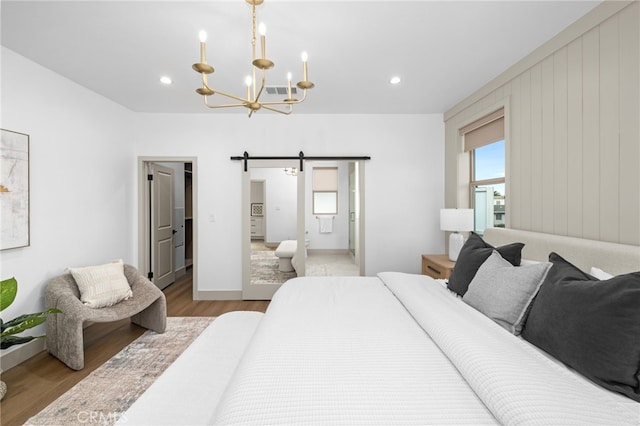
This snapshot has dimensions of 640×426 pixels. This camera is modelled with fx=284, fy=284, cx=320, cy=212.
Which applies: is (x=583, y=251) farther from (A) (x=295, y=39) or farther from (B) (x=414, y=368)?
(A) (x=295, y=39)

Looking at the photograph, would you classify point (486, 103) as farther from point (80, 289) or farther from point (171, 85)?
point (80, 289)

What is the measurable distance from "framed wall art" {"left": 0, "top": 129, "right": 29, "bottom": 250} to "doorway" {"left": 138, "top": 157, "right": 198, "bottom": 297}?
62.0 inches

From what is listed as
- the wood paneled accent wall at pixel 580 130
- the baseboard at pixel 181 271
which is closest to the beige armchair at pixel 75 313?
the baseboard at pixel 181 271

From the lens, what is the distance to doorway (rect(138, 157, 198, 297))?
401 centimetres

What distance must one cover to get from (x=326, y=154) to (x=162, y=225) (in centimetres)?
284

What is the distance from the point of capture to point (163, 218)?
4551 mm

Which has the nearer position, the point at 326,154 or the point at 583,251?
the point at 583,251

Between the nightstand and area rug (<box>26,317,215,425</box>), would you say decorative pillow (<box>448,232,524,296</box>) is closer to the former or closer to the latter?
the nightstand

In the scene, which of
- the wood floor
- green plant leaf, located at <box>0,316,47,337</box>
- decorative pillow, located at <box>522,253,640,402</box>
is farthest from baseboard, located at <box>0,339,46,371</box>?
decorative pillow, located at <box>522,253,640,402</box>

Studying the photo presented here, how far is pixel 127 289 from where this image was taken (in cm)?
279

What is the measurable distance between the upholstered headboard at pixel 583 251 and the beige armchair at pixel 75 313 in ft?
11.2

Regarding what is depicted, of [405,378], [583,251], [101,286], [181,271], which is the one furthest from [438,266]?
[181,271]

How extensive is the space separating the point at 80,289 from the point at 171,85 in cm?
222

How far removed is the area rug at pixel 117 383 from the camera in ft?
5.82
